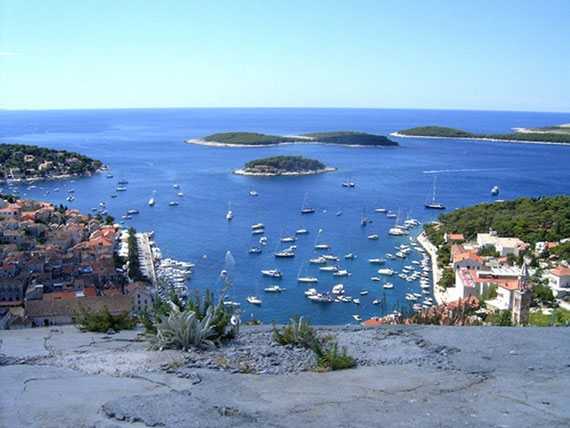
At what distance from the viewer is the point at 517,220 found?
24219 millimetres

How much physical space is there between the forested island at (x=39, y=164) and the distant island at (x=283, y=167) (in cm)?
1255

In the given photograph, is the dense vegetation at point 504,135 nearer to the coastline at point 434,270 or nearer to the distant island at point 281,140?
the distant island at point 281,140

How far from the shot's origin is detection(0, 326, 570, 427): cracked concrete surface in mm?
3084

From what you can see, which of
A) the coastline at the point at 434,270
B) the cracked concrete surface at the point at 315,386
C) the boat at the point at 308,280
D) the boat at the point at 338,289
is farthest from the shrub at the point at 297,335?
the boat at the point at 308,280

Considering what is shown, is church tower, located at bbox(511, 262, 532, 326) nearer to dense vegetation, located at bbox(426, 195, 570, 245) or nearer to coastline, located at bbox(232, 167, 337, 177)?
dense vegetation, located at bbox(426, 195, 570, 245)

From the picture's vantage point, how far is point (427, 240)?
81.7ft

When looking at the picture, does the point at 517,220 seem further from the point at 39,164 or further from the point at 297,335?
the point at 39,164

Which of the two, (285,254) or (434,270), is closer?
(434,270)

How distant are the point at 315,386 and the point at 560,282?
45.7 feet

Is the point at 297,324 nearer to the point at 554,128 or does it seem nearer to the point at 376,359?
the point at 376,359

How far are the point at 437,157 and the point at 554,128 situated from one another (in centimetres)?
4307

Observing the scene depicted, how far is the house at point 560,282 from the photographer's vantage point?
49.6 feet

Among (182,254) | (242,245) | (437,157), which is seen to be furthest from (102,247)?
(437,157)

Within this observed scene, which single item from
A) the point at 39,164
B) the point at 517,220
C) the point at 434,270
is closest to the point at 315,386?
the point at 434,270
